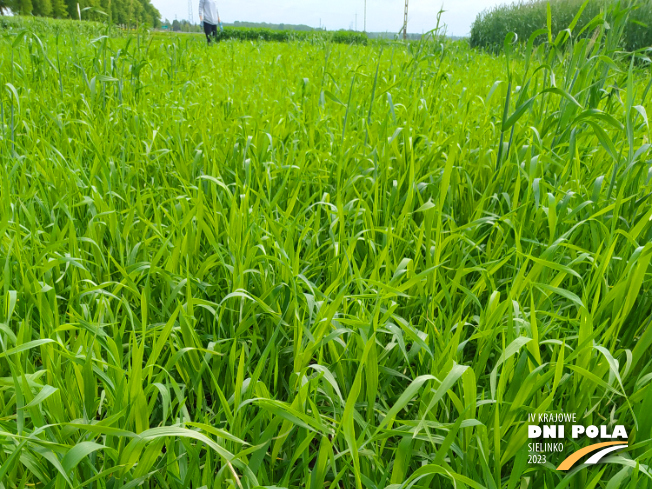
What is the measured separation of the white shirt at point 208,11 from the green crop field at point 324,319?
30.6ft

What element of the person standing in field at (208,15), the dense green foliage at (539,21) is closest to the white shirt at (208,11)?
the person standing in field at (208,15)

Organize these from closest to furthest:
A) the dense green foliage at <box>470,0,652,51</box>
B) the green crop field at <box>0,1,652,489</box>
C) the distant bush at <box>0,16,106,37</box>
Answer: the green crop field at <box>0,1,652,489</box>, the distant bush at <box>0,16,106,37</box>, the dense green foliage at <box>470,0,652,51</box>

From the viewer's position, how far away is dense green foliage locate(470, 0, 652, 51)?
8.64m

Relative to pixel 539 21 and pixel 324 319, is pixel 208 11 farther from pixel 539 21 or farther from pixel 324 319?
pixel 324 319

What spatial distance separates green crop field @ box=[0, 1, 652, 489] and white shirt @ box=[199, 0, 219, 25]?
933 centimetres

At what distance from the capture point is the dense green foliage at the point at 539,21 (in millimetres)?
8641

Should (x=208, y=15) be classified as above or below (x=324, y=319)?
above

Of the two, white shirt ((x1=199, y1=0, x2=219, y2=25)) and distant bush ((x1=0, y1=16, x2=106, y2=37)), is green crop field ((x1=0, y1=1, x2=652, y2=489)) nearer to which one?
distant bush ((x1=0, y1=16, x2=106, y2=37))

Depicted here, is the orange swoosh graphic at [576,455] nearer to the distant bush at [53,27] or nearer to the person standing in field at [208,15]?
the distant bush at [53,27]

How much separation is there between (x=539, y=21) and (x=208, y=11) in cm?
800

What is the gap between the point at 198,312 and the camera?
3.84ft

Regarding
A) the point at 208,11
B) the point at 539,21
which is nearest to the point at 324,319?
the point at 208,11

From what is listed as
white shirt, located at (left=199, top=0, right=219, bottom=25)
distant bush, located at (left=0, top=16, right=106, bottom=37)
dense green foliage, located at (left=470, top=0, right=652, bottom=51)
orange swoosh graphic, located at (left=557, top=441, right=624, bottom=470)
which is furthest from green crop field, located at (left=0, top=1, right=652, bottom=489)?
white shirt, located at (left=199, top=0, right=219, bottom=25)

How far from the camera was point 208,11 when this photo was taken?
34.1ft
